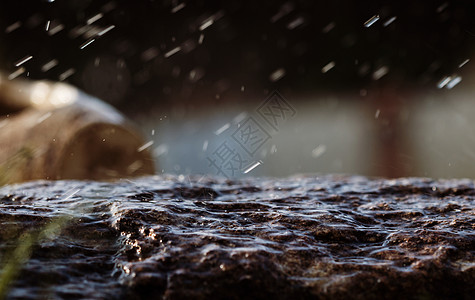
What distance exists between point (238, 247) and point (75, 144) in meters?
2.44

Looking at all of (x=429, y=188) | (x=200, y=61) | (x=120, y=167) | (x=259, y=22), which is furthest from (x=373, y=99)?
(x=429, y=188)

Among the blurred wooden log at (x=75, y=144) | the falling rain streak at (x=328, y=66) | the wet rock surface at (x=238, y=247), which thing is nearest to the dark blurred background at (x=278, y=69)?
the falling rain streak at (x=328, y=66)

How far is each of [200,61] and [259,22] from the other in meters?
1.19

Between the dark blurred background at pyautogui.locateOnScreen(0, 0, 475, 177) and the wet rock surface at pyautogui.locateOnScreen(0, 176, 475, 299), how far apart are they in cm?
518

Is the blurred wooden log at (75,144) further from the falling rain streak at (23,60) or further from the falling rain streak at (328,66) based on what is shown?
the falling rain streak at (23,60)

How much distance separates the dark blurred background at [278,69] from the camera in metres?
6.21

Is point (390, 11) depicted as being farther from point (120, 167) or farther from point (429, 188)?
point (429, 188)

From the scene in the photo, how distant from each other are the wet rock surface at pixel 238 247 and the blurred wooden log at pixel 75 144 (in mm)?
1700

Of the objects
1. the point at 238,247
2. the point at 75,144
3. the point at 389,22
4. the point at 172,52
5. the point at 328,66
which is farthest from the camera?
the point at 172,52

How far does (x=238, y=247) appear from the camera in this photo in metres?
1.02

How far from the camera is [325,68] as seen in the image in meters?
6.78

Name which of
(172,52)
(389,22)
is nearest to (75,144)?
(389,22)

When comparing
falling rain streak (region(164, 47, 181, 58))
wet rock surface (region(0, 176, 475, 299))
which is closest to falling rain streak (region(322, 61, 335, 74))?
falling rain streak (region(164, 47, 181, 58))

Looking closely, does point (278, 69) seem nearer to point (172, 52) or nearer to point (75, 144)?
point (172, 52)
